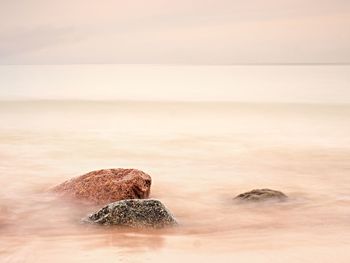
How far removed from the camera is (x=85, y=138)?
62.5ft

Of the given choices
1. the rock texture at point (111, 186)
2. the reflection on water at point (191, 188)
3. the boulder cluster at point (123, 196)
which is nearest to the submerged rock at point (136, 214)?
the boulder cluster at point (123, 196)

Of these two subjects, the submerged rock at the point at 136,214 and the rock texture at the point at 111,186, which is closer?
the submerged rock at the point at 136,214

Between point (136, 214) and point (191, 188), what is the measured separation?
10.6 feet

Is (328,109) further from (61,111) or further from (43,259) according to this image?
(43,259)

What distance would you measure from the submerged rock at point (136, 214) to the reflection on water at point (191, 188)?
149 mm

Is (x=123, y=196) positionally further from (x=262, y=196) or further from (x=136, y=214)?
(x=262, y=196)

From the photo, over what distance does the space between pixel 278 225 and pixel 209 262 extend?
5.99 ft

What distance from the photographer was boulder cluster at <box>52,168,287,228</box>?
695 centimetres

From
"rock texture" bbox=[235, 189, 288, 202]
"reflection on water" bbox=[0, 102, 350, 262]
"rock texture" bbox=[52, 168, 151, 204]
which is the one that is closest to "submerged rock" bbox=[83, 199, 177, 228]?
"reflection on water" bbox=[0, 102, 350, 262]

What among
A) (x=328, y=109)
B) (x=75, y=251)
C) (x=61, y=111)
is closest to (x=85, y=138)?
(x=75, y=251)

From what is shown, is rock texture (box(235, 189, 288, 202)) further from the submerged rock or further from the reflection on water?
the submerged rock

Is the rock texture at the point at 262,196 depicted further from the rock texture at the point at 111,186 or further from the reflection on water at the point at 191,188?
the rock texture at the point at 111,186

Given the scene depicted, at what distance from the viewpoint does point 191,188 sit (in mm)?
10117

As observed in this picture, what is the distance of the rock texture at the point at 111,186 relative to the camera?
832 cm
